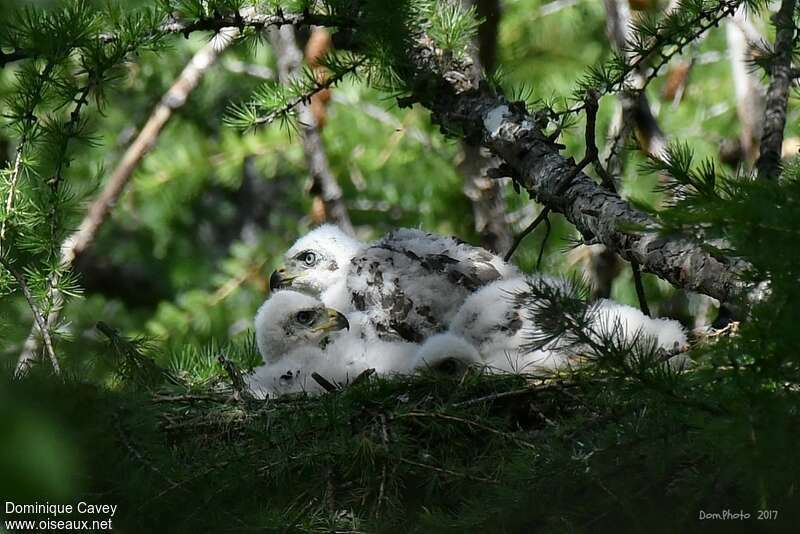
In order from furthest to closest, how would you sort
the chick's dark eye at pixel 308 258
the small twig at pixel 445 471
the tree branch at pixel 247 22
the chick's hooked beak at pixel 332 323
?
the chick's dark eye at pixel 308 258, the chick's hooked beak at pixel 332 323, the tree branch at pixel 247 22, the small twig at pixel 445 471

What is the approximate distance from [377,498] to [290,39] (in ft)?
14.5

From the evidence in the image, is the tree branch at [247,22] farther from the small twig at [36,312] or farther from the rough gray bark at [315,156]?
the rough gray bark at [315,156]

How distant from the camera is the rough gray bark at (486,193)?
6.59 meters

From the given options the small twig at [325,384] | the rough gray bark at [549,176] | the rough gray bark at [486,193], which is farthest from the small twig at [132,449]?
the rough gray bark at [486,193]

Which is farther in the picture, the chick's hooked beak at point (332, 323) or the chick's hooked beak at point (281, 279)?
the chick's hooked beak at point (281, 279)

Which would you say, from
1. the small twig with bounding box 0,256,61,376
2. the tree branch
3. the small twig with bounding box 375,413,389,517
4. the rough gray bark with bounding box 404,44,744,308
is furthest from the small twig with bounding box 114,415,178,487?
the tree branch

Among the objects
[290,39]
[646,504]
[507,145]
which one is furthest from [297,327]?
[290,39]

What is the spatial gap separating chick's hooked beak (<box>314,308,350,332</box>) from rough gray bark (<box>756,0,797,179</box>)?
6.13 feet

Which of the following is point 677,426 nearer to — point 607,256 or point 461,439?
point 461,439

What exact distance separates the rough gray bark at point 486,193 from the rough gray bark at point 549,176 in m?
2.32

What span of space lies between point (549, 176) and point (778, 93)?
1348mm

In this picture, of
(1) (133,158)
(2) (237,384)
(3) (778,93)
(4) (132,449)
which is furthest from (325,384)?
(1) (133,158)

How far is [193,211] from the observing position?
1159 cm

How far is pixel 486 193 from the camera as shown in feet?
22.4
